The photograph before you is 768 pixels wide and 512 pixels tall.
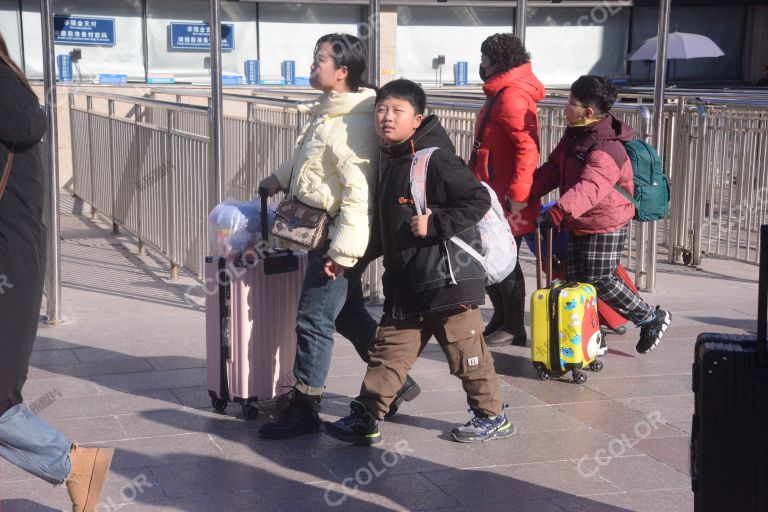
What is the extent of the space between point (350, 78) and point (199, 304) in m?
3.25

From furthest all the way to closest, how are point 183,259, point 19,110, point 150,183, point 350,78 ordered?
point 150,183
point 183,259
point 350,78
point 19,110

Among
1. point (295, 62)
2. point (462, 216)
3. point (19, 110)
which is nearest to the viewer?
point (19, 110)

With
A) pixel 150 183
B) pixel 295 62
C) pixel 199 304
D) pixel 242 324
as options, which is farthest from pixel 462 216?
pixel 295 62

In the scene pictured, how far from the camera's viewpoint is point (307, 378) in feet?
15.8

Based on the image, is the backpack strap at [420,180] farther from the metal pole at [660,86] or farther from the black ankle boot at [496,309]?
the metal pole at [660,86]

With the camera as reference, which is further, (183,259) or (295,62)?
(295,62)

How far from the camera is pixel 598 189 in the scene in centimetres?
571

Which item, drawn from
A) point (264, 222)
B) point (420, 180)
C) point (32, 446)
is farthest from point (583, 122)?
point (32, 446)

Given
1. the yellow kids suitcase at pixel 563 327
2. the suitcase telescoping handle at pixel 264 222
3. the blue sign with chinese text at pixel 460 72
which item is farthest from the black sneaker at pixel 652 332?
the blue sign with chinese text at pixel 460 72

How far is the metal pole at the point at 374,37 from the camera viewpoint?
263 inches

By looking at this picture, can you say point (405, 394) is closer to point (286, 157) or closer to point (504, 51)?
point (504, 51)

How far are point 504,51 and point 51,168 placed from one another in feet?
9.48

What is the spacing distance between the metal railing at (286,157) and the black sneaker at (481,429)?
302 cm

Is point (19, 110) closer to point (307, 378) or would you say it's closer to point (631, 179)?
point (307, 378)
